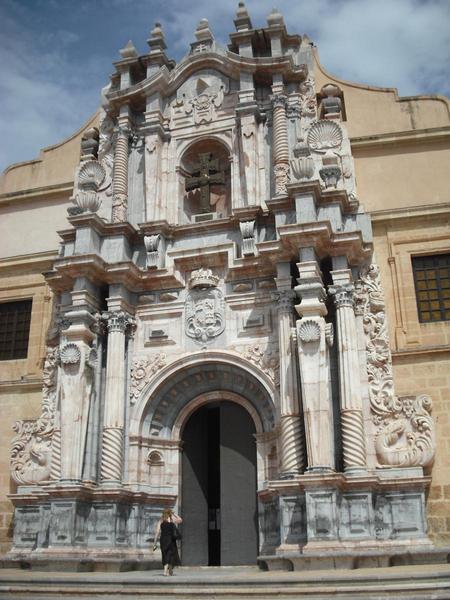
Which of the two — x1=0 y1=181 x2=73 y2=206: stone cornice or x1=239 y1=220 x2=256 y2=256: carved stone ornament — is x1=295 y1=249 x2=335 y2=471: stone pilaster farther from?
x1=0 y1=181 x2=73 y2=206: stone cornice

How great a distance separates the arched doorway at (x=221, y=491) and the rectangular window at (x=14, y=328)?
17.2ft

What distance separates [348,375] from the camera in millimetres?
13734

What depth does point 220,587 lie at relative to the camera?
1016 centimetres

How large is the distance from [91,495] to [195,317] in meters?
4.36

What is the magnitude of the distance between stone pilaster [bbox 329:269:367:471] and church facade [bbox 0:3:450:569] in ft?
0.13

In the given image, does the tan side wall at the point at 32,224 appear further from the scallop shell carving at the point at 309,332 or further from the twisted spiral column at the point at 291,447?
the twisted spiral column at the point at 291,447

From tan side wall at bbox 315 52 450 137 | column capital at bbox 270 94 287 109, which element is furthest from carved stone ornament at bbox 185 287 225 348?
tan side wall at bbox 315 52 450 137

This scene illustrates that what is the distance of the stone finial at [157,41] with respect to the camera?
18.8 m

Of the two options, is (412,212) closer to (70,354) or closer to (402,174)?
(402,174)

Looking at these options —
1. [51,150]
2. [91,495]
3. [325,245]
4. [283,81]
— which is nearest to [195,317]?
[325,245]

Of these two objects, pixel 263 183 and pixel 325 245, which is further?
pixel 263 183

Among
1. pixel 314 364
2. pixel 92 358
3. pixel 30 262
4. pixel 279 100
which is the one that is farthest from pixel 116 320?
pixel 279 100

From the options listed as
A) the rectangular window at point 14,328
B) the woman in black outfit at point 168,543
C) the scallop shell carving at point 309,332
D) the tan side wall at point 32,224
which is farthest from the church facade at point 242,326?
the woman in black outfit at point 168,543

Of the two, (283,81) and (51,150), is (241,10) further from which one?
(51,150)
